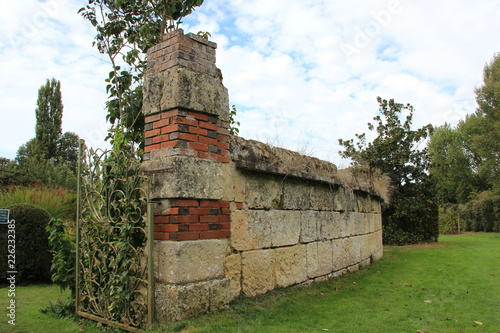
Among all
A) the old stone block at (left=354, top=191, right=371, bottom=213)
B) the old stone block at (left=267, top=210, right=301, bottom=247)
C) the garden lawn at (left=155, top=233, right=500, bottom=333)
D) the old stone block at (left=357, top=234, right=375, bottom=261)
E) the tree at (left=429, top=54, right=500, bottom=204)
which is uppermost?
the tree at (left=429, top=54, right=500, bottom=204)

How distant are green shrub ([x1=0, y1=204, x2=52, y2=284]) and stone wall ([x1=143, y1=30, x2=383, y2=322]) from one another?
11.9ft

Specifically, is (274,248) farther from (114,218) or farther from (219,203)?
(114,218)

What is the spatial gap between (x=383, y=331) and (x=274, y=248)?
1620mm

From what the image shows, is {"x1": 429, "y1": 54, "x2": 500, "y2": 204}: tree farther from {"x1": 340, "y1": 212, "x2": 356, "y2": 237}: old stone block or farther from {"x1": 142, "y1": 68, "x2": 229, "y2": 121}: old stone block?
{"x1": 142, "y1": 68, "x2": 229, "y2": 121}: old stone block

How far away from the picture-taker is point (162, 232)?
3.60 m

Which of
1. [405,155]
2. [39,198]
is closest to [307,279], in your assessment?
[39,198]

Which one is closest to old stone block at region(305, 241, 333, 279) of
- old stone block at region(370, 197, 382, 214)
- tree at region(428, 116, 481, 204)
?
old stone block at region(370, 197, 382, 214)

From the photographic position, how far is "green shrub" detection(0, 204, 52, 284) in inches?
242

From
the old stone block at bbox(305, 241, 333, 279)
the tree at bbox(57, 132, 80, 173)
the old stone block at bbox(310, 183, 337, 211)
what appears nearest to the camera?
the old stone block at bbox(305, 241, 333, 279)

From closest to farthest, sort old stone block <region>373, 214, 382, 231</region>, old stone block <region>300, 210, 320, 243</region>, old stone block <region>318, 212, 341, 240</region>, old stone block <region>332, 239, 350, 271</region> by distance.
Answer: old stone block <region>300, 210, 320, 243</region> < old stone block <region>318, 212, 341, 240</region> < old stone block <region>332, 239, 350, 271</region> < old stone block <region>373, 214, 382, 231</region>

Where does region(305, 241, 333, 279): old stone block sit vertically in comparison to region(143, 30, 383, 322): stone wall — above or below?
below

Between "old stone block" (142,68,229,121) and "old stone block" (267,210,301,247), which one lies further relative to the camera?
"old stone block" (267,210,301,247)

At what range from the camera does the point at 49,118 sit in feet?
92.3

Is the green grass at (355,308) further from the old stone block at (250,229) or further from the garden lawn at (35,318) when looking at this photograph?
the old stone block at (250,229)
